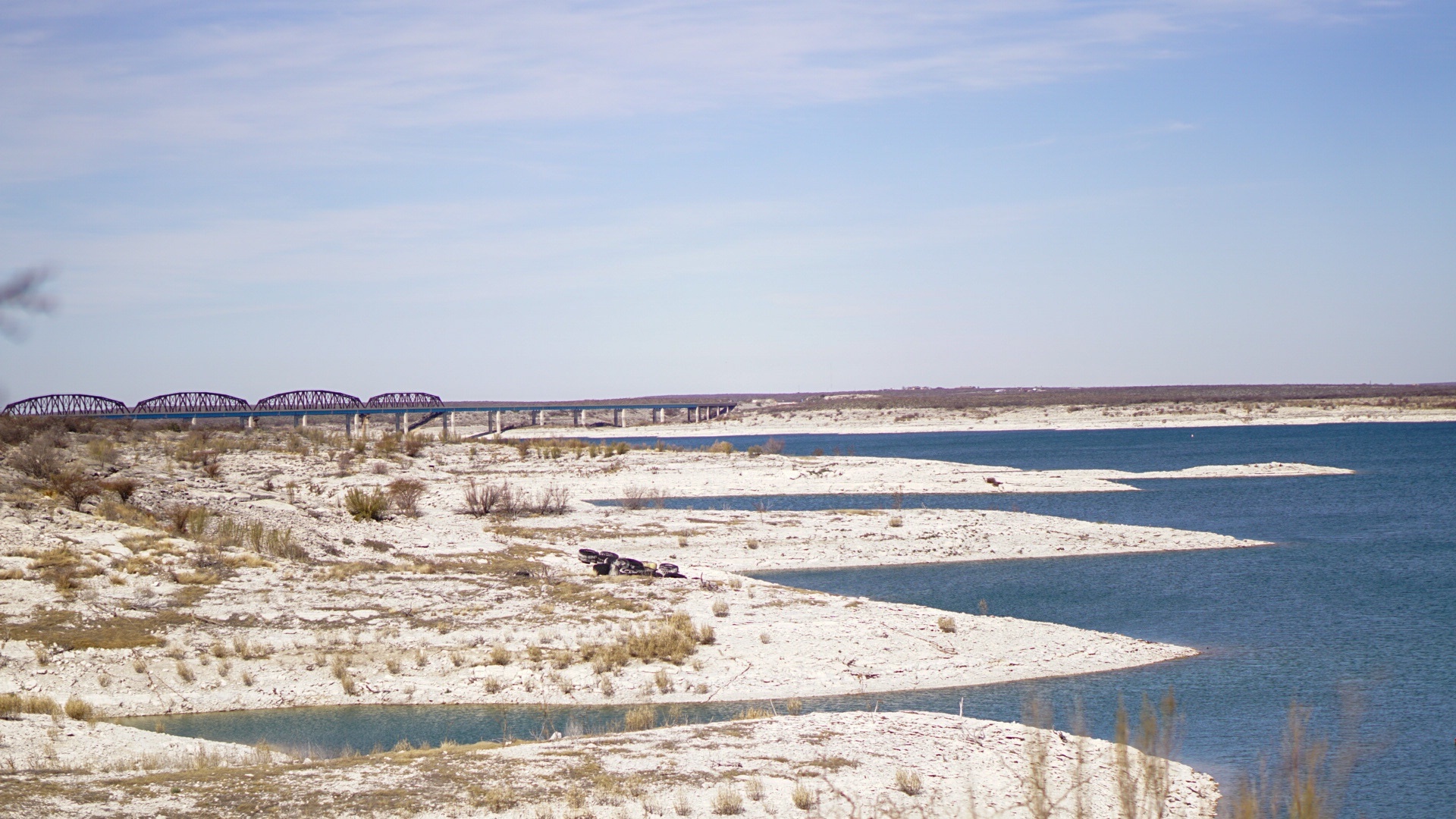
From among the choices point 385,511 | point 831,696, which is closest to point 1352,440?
point 385,511

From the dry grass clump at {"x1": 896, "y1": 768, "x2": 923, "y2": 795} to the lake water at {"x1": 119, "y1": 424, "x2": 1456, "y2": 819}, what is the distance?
413 centimetres

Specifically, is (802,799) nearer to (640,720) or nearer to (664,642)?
(640,720)

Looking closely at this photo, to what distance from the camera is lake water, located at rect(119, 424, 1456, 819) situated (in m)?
15.1

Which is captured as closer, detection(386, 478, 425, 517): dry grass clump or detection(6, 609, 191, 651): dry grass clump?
detection(6, 609, 191, 651): dry grass clump

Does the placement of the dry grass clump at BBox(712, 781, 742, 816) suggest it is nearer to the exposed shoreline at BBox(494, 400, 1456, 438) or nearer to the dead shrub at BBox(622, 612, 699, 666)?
the dead shrub at BBox(622, 612, 699, 666)

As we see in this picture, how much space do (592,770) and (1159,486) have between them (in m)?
49.7

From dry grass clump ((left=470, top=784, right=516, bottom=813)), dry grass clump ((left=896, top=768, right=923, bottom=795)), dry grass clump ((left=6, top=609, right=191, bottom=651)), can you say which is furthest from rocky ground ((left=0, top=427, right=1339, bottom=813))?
dry grass clump ((left=896, top=768, right=923, bottom=795))

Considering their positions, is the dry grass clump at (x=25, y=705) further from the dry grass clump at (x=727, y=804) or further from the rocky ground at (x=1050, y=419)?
the rocky ground at (x=1050, y=419)

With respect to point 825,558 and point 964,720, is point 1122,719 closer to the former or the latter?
point 964,720

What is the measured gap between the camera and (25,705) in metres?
15.0

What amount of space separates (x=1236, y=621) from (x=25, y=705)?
2094 centimetres

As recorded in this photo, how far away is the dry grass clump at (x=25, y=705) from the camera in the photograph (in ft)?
48.2

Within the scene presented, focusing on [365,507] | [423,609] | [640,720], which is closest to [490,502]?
[365,507]

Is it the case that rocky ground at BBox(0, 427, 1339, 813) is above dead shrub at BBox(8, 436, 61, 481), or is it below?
below
